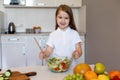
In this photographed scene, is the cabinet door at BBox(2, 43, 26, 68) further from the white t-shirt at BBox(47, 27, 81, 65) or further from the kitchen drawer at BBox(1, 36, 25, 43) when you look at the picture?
the white t-shirt at BBox(47, 27, 81, 65)

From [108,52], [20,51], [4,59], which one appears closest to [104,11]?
[108,52]

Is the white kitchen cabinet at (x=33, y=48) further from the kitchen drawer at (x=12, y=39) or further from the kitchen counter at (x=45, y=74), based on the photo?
the kitchen counter at (x=45, y=74)

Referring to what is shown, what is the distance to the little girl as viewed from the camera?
176cm

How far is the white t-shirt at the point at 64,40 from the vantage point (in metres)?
1.84

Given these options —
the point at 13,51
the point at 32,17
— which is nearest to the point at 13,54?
the point at 13,51

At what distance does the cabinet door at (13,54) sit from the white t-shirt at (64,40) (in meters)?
1.66

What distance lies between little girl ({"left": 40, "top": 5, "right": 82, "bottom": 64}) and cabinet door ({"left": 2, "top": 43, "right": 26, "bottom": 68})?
5.45 feet

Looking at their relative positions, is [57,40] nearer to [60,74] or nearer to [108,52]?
[60,74]

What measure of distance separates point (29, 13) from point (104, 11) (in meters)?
1.39

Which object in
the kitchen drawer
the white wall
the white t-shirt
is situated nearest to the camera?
the white t-shirt

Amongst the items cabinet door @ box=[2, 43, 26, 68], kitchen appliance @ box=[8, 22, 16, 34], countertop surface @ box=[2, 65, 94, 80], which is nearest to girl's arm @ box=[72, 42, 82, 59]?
countertop surface @ box=[2, 65, 94, 80]

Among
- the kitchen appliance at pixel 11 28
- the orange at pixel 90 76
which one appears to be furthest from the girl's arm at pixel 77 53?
the kitchen appliance at pixel 11 28

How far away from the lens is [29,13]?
395cm

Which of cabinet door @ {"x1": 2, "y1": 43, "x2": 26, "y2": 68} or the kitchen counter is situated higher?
the kitchen counter
